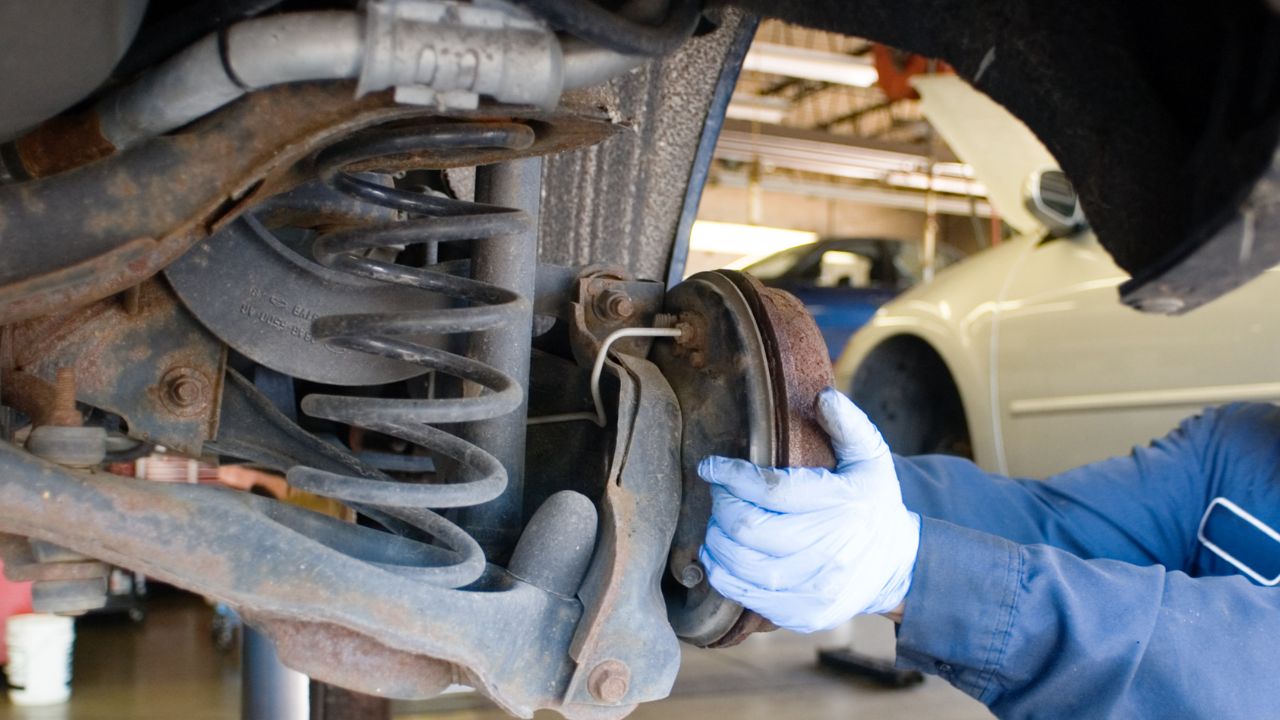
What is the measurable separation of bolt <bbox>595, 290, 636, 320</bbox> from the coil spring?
0.12 metres

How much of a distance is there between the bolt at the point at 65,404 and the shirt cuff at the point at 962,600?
808 millimetres

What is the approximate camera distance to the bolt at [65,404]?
2.89ft

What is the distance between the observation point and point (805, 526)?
1.02 m

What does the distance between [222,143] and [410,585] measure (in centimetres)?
37

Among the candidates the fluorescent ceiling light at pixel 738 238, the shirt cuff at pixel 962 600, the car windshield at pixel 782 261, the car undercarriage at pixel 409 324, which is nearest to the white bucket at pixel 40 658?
the car undercarriage at pixel 409 324

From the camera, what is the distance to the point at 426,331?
3.15ft

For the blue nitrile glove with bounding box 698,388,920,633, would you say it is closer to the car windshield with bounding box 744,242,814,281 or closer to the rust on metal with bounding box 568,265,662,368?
the rust on metal with bounding box 568,265,662,368

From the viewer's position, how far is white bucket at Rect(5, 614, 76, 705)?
291 cm

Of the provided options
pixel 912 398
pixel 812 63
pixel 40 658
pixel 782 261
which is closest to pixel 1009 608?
pixel 912 398

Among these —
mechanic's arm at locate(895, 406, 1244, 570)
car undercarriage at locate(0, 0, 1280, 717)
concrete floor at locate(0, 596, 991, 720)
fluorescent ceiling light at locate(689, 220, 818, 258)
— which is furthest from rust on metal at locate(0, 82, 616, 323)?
fluorescent ceiling light at locate(689, 220, 818, 258)

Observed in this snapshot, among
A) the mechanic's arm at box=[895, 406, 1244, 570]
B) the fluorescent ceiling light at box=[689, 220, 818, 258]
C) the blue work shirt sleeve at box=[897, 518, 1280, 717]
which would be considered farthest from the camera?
the fluorescent ceiling light at box=[689, 220, 818, 258]

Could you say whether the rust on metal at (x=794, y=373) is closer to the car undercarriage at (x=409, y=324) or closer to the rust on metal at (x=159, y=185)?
the car undercarriage at (x=409, y=324)

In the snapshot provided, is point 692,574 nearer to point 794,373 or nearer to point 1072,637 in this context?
point 794,373

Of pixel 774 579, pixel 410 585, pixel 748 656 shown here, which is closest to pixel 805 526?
pixel 774 579
